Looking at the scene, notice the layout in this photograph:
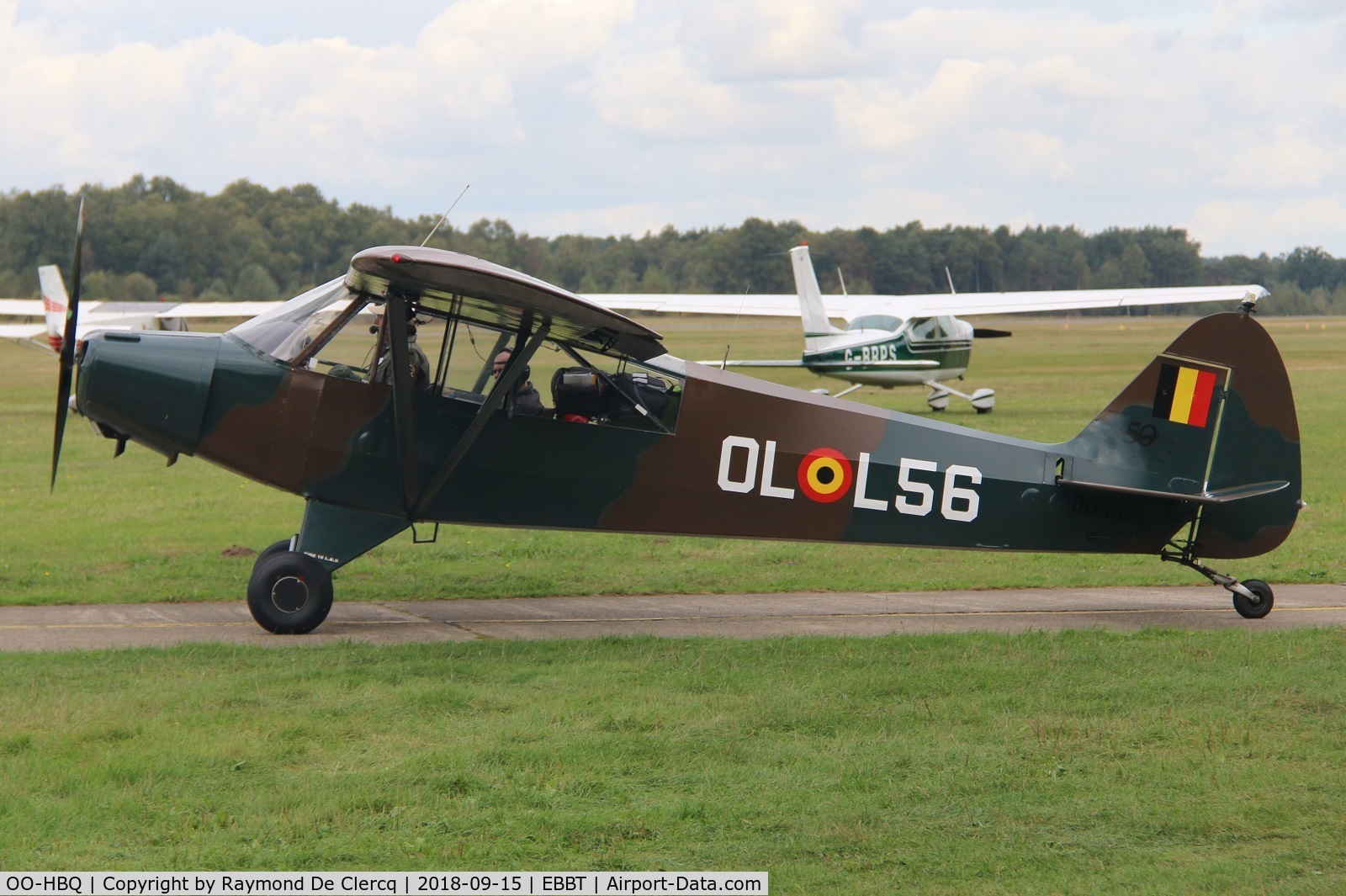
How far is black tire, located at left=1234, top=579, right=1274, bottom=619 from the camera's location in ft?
31.2

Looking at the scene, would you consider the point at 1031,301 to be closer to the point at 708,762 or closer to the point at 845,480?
the point at 845,480

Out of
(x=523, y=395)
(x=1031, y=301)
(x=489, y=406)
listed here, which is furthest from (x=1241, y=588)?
(x=1031, y=301)

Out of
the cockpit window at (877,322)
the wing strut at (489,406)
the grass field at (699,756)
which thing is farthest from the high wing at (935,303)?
the grass field at (699,756)

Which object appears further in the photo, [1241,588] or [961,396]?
[961,396]

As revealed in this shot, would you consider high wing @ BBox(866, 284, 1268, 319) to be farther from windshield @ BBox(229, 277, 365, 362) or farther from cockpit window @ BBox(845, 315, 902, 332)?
windshield @ BBox(229, 277, 365, 362)

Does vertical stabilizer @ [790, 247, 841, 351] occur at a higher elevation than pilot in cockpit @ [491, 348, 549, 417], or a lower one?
higher

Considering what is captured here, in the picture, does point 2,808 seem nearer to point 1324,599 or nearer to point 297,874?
point 297,874

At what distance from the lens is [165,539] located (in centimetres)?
1298

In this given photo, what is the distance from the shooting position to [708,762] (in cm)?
603

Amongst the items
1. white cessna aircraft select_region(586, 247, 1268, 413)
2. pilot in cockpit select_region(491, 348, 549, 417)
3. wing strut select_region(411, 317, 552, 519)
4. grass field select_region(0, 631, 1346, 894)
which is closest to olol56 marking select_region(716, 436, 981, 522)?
grass field select_region(0, 631, 1346, 894)

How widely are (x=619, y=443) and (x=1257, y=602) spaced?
506 cm

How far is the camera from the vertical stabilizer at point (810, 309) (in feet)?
99.3

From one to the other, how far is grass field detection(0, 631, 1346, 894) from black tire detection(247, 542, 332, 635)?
1.97 feet

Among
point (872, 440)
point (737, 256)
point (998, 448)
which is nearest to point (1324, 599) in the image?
point (998, 448)
